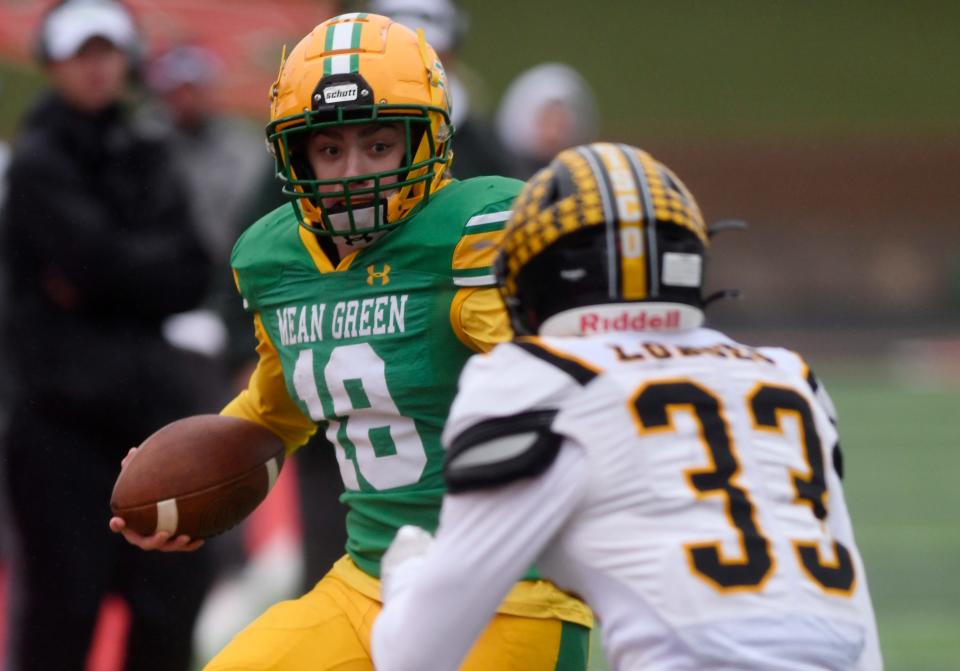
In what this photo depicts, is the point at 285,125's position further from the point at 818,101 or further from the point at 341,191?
the point at 818,101

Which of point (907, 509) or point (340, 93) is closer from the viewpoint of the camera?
point (340, 93)

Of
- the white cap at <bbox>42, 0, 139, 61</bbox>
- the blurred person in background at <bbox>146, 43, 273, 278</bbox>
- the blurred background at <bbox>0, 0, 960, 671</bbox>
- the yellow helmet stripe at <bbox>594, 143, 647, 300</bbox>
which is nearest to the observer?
the yellow helmet stripe at <bbox>594, 143, 647, 300</bbox>

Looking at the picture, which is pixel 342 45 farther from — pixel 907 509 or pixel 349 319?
pixel 907 509

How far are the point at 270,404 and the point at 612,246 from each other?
3.80 feet

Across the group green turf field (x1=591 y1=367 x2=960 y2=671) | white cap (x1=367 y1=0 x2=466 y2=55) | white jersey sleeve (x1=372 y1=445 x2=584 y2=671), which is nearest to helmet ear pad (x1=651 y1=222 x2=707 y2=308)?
white jersey sleeve (x1=372 y1=445 x2=584 y2=671)

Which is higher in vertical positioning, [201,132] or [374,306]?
[374,306]

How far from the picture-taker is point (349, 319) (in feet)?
9.52

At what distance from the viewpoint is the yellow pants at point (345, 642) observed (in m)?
2.73

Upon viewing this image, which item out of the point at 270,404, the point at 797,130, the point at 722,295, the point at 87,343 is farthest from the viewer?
the point at 797,130

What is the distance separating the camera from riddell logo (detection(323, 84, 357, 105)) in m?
2.93

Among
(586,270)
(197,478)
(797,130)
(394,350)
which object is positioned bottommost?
(797,130)

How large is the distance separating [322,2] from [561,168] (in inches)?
390

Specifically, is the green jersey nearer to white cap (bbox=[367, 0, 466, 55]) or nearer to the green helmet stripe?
the green helmet stripe

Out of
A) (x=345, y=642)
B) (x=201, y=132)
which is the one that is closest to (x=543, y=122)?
(x=201, y=132)
